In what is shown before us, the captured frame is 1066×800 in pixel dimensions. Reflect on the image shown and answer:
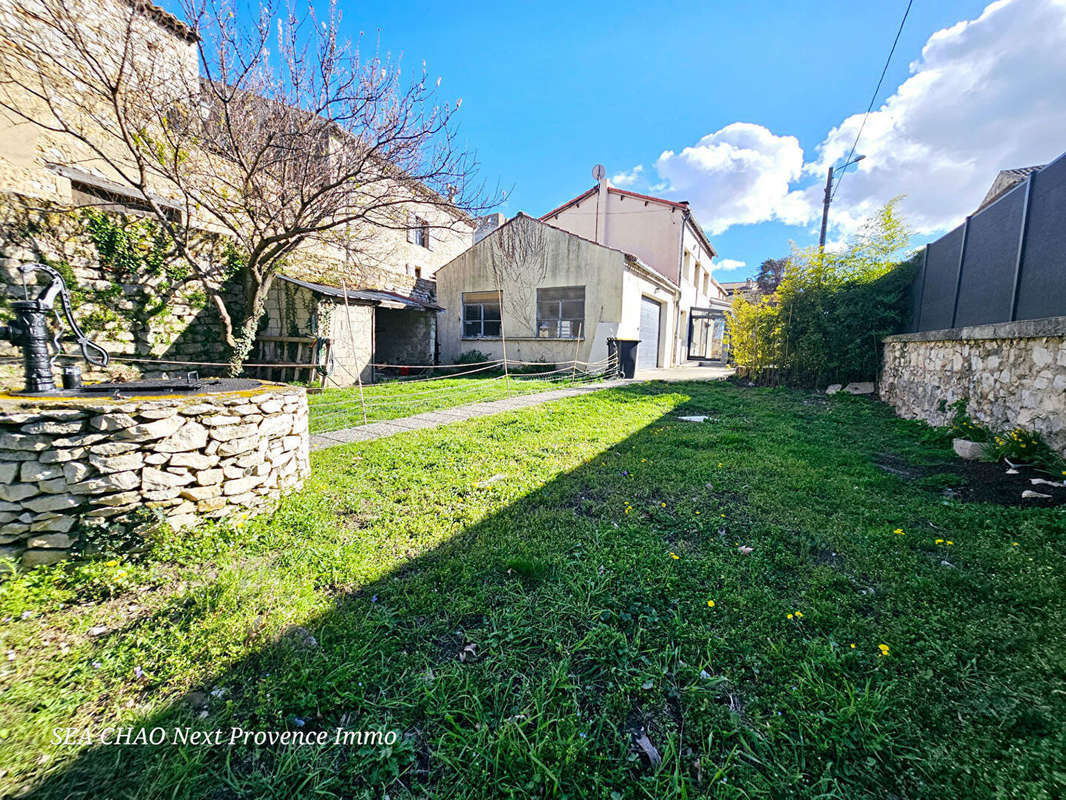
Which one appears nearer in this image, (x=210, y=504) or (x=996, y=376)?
(x=210, y=504)

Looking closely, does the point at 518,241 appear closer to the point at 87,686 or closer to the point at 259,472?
the point at 259,472

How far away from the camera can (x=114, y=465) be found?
2293 millimetres

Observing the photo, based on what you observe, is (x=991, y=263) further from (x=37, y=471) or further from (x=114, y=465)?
(x=37, y=471)

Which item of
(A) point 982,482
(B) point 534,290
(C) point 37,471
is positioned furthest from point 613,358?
(C) point 37,471

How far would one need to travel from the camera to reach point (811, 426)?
571 centimetres

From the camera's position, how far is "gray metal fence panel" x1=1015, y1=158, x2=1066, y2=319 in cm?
368

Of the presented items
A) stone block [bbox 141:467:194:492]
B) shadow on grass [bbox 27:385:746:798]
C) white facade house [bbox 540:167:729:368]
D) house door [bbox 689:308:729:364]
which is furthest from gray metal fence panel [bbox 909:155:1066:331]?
house door [bbox 689:308:729:364]

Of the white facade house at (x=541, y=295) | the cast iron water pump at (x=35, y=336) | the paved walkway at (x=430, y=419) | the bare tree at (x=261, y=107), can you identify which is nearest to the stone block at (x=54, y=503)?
the cast iron water pump at (x=35, y=336)

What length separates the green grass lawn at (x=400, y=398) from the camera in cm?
604

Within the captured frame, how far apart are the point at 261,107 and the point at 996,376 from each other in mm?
11030

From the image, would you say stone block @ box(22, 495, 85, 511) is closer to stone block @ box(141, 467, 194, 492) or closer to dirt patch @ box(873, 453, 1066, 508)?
stone block @ box(141, 467, 194, 492)

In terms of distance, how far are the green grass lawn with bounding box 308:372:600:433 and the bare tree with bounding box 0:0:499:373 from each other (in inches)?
104

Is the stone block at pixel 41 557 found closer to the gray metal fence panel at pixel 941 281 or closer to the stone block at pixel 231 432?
the stone block at pixel 231 432

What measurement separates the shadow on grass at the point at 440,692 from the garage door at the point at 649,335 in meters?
13.0
